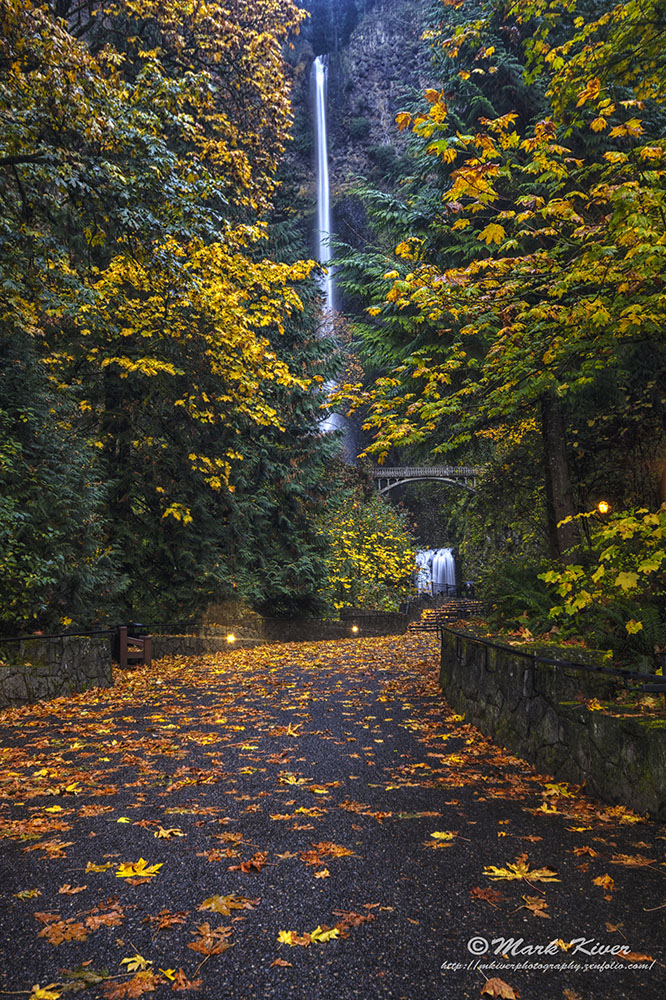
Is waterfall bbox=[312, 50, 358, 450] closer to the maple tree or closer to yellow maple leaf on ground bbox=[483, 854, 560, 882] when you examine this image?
the maple tree

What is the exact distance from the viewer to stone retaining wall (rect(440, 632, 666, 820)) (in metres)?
3.68

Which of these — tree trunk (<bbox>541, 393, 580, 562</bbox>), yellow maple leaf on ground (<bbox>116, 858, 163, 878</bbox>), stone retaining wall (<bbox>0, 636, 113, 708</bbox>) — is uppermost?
tree trunk (<bbox>541, 393, 580, 562</bbox>)

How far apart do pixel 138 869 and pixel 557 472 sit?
693 centimetres

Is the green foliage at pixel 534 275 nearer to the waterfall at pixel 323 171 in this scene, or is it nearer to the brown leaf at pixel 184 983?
the brown leaf at pixel 184 983

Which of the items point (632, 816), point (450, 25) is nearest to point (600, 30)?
point (450, 25)

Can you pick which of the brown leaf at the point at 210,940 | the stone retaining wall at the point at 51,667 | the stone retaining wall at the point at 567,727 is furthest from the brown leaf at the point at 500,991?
the stone retaining wall at the point at 51,667

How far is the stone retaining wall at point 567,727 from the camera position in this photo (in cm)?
368

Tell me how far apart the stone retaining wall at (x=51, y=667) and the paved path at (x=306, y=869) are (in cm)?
150

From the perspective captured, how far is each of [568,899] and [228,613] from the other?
12380 millimetres

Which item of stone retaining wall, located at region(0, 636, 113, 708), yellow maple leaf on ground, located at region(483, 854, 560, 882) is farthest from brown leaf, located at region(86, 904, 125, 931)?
stone retaining wall, located at region(0, 636, 113, 708)

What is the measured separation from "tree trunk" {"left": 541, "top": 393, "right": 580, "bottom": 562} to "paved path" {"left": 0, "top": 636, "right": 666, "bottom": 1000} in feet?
11.4

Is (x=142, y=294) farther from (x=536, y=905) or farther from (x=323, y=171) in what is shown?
(x=323, y=171)

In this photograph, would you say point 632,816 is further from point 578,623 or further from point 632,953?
point 578,623

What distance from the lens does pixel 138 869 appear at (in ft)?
10.2
